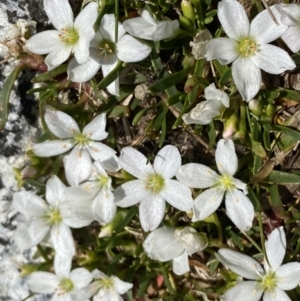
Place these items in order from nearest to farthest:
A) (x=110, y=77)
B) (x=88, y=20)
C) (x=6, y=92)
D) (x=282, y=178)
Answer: (x=88, y=20)
(x=110, y=77)
(x=282, y=178)
(x=6, y=92)

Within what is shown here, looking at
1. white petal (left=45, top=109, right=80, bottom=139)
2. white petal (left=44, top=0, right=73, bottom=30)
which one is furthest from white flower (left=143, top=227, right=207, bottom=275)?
white petal (left=44, top=0, right=73, bottom=30)

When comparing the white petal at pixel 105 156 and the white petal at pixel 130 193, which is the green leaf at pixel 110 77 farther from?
the white petal at pixel 130 193

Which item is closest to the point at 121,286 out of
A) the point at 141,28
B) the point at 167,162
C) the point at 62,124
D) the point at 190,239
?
the point at 190,239

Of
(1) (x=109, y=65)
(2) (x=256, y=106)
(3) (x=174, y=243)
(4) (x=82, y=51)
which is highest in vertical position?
(4) (x=82, y=51)

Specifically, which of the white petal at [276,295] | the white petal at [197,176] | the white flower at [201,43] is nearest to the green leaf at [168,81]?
the white flower at [201,43]

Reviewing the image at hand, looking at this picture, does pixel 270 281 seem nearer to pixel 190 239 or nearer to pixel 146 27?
pixel 190 239
